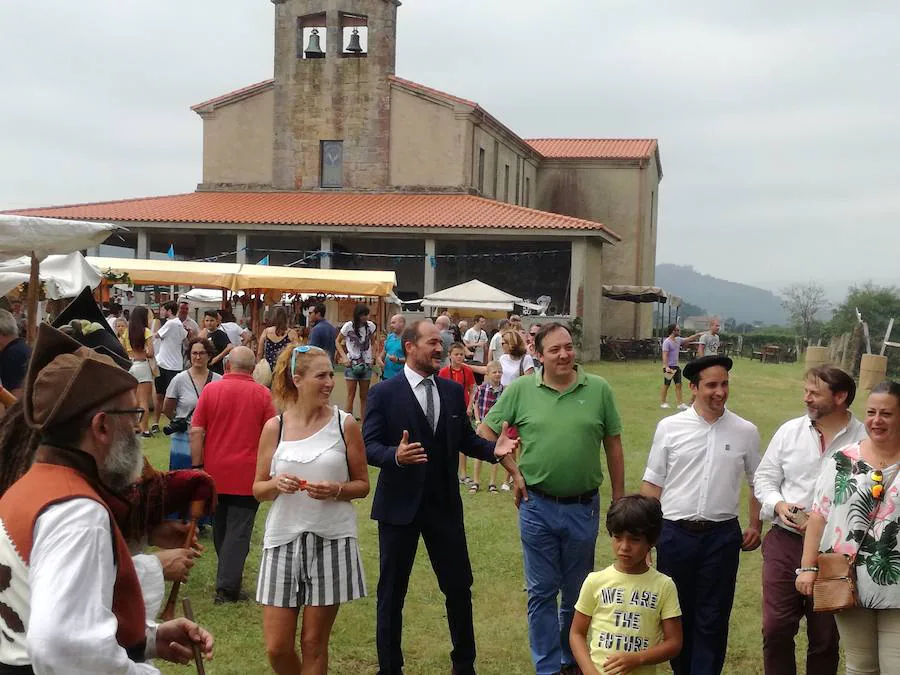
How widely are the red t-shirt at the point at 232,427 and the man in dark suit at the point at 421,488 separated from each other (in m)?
1.62

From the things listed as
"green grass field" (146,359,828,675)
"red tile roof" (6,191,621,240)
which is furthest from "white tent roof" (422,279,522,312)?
"green grass field" (146,359,828,675)

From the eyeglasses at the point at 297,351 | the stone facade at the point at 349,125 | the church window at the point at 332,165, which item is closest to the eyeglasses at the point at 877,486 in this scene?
the eyeglasses at the point at 297,351

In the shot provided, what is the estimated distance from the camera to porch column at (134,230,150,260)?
35094 millimetres

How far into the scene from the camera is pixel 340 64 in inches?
1469

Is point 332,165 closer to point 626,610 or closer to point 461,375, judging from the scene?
point 461,375

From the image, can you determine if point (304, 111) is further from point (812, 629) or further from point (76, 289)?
point (812, 629)

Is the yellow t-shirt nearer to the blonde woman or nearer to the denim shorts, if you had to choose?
the blonde woman

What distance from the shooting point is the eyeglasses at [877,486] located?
14.9 feet

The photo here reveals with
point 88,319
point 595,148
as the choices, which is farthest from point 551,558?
point 595,148

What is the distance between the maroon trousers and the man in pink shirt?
3688mm

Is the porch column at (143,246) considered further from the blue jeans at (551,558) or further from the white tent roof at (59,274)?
the blue jeans at (551,558)

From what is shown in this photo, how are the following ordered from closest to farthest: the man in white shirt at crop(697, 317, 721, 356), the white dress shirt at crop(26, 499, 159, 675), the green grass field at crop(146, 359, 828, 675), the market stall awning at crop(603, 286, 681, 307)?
the white dress shirt at crop(26, 499, 159, 675)
the green grass field at crop(146, 359, 828, 675)
the man in white shirt at crop(697, 317, 721, 356)
the market stall awning at crop(603, 286, 681, 307)

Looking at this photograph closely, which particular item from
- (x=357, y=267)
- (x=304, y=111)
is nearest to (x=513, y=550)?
(x=357, y=267)

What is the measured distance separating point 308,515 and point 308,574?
300 millimetres
